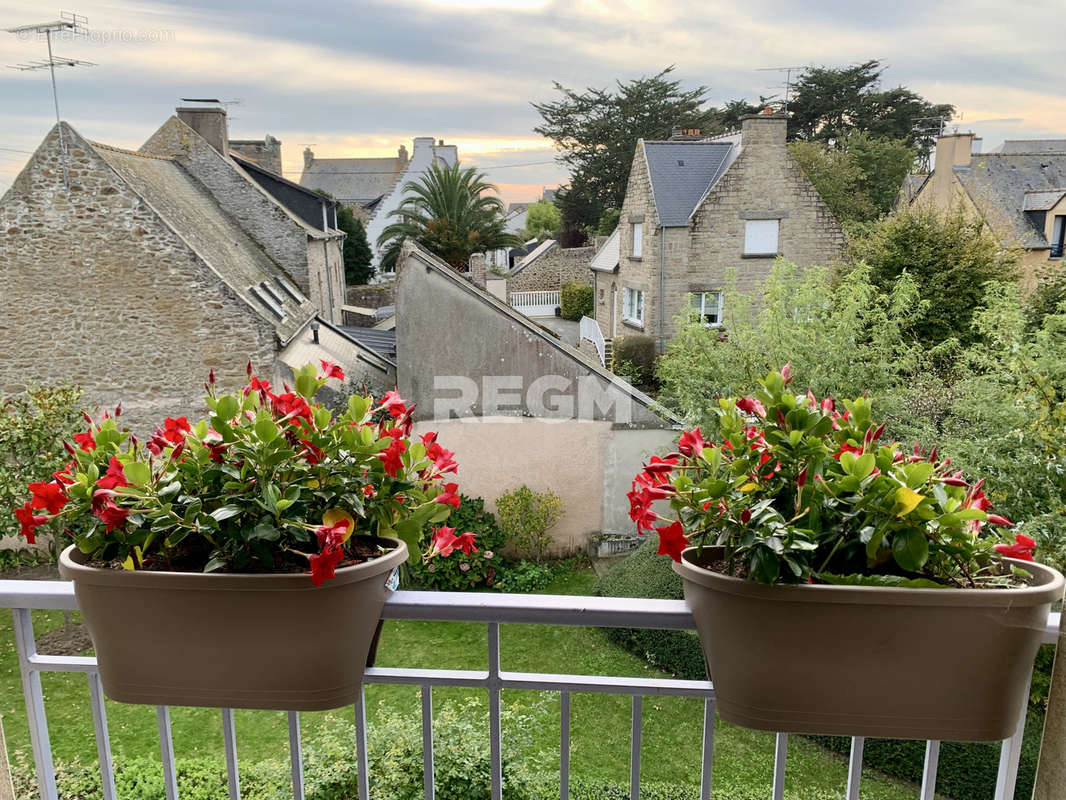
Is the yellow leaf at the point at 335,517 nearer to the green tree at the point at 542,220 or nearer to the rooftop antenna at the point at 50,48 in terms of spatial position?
the rooftop antenna at the point at 50,48

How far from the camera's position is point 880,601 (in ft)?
2.43

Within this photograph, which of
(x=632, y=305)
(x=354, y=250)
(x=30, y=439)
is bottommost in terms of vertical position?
(x=30, y=439)

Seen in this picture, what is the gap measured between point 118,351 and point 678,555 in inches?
311

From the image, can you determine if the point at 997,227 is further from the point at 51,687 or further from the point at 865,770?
the point at 51,687

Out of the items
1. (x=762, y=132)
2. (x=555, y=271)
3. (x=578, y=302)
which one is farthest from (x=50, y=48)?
(x=555, y=271)

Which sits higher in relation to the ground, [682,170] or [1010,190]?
[682,170]

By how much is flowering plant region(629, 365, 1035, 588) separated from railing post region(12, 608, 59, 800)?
2.88 ft

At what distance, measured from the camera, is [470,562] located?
22.1 ft

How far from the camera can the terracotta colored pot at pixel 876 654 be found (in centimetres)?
74

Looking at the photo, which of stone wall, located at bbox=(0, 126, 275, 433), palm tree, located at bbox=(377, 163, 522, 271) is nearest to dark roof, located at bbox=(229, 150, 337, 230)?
palm tree, located at bbox=(377, 163, 522, 271)

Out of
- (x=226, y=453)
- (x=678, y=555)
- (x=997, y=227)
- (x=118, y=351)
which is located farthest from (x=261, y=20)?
(x=997, y=227)

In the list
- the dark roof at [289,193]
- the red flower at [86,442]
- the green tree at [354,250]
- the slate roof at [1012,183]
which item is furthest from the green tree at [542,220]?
the red flower at [86,442]

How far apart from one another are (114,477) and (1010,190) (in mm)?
14881

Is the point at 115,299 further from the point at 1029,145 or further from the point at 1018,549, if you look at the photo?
the point at 1029,145
